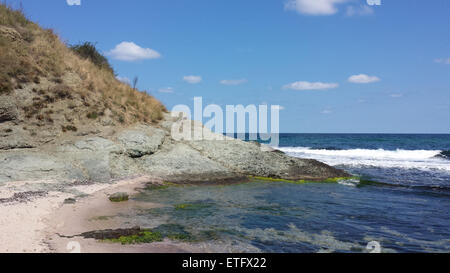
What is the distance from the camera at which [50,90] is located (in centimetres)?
1838

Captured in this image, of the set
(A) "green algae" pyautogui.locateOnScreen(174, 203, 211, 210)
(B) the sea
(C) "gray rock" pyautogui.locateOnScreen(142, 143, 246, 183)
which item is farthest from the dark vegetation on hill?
(A) "green algae" pyautogui.locateOnScreen(174, 203, 211, 210)

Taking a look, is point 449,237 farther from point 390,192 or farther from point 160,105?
point 160,105

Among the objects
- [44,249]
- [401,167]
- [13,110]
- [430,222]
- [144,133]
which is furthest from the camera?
[401,167]

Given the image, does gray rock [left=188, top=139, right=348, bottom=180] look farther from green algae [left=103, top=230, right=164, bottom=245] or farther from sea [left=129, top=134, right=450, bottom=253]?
green algae [left=103, top=230, right=164, bottom=245]

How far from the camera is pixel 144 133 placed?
20.0 m

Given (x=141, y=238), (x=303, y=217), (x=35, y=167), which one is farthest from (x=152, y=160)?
(x=141, y=238)

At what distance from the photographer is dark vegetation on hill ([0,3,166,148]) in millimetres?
16938

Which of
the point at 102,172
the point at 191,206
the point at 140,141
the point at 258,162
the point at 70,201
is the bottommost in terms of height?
the point at 191,206

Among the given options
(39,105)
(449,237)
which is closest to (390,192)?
(449,237)

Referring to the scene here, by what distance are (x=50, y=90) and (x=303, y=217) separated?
15.5 meters

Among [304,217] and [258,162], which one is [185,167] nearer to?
[258,162]

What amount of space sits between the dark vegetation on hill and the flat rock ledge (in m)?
1.00

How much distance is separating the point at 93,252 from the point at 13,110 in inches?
498

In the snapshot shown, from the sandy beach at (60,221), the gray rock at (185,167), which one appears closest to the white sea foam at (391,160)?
the gray rock at (185,167)
